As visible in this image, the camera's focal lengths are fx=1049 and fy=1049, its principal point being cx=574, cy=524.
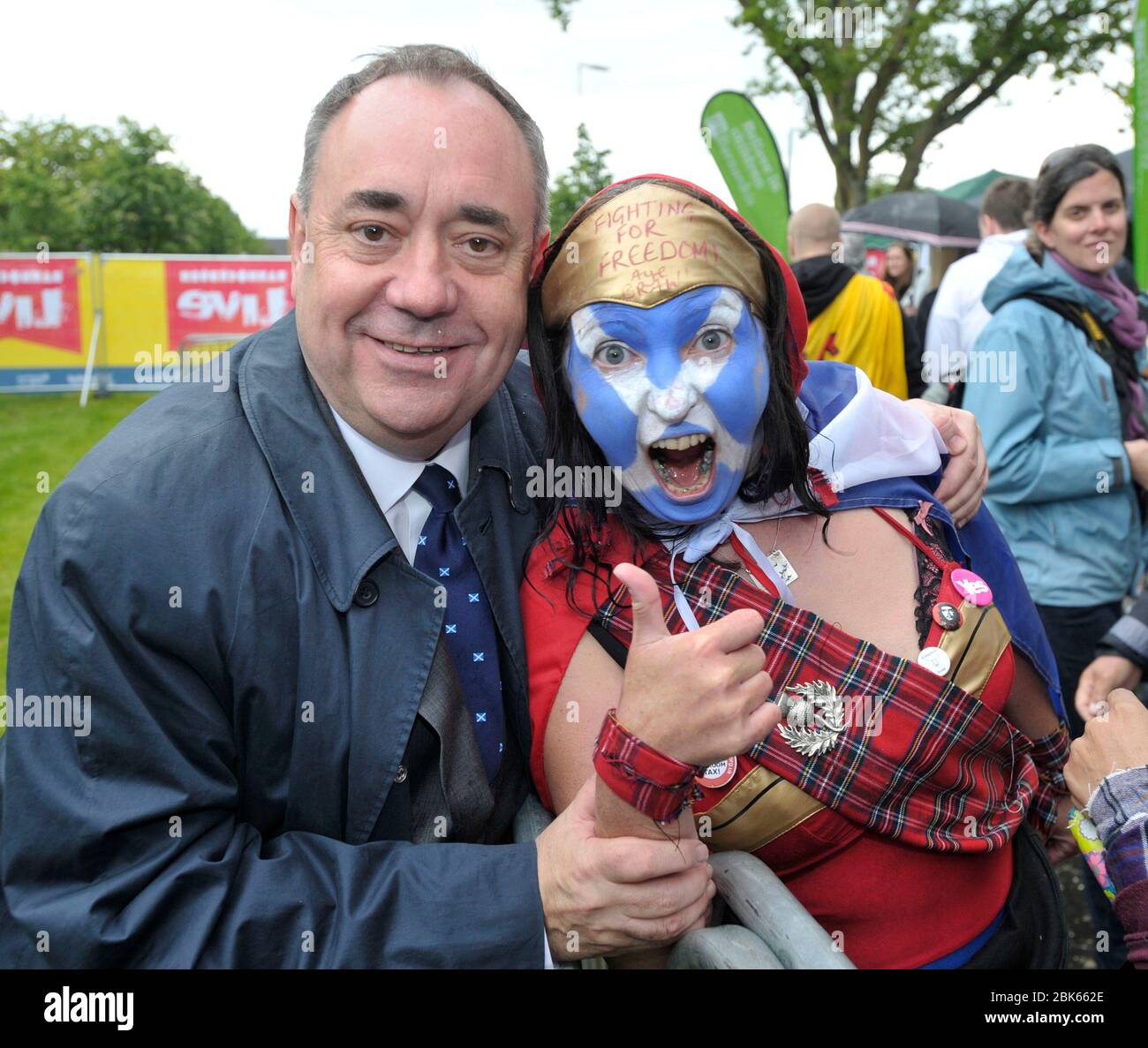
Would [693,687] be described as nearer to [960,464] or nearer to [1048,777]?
[960,464]

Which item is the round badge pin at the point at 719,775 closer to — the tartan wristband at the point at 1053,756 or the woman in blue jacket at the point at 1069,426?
the tartan wristband at the point at 1053,756

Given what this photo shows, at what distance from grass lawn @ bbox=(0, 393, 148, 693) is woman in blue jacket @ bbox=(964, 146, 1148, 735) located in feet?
13.3

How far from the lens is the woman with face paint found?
1.71 meters

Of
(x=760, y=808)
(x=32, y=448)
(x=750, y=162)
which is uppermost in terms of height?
(x=750, y=162)

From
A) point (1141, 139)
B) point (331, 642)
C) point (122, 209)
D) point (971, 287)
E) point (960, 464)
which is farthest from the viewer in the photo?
point (122, 209)

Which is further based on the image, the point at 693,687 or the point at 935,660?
the point at 935,660

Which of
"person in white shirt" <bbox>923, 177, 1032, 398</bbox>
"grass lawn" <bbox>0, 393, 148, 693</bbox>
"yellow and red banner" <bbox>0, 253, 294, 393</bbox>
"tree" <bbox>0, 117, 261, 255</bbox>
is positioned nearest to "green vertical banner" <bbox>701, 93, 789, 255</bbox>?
"person in white shirt" <bbox>923, 177, 1032, 398</bbox>

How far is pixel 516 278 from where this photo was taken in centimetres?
183

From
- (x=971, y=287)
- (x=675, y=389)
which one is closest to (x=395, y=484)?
(x=675, y=389)

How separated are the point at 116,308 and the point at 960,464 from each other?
13189 millimetres

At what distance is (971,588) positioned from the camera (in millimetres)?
1848

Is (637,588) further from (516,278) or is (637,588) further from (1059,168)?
(1059,168)

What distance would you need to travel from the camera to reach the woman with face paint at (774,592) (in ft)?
A: 5.61

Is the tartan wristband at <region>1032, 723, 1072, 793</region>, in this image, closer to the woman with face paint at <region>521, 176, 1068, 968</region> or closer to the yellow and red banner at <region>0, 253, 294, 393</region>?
the woman with face paint at <region>521, 176, 1068, 968</region>
